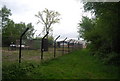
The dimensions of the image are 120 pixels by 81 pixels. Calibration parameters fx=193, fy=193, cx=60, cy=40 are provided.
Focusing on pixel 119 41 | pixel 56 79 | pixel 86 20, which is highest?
pixel 86 20

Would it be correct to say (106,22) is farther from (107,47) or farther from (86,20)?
(86,20)

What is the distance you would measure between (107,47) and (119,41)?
3020 millimetres

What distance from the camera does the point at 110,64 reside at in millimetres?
11805

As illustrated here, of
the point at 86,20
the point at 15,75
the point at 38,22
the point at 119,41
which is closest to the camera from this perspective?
the point at 15,75

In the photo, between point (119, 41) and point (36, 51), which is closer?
point (119, 41)

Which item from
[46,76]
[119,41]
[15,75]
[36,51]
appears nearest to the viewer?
[15,75]

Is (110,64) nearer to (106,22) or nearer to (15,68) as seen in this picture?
(106,22)

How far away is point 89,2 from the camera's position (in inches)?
462

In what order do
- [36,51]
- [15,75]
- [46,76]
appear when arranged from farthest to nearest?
[36,51], [46,76], [15,75]

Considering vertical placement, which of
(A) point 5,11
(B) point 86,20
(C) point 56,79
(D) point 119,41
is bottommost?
(C) point 56,79

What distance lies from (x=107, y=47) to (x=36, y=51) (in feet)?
20.3

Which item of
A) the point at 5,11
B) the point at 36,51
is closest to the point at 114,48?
the point at 36,51

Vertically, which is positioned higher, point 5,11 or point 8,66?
point 5,11

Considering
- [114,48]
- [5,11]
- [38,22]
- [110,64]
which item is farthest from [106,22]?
[5,11]
